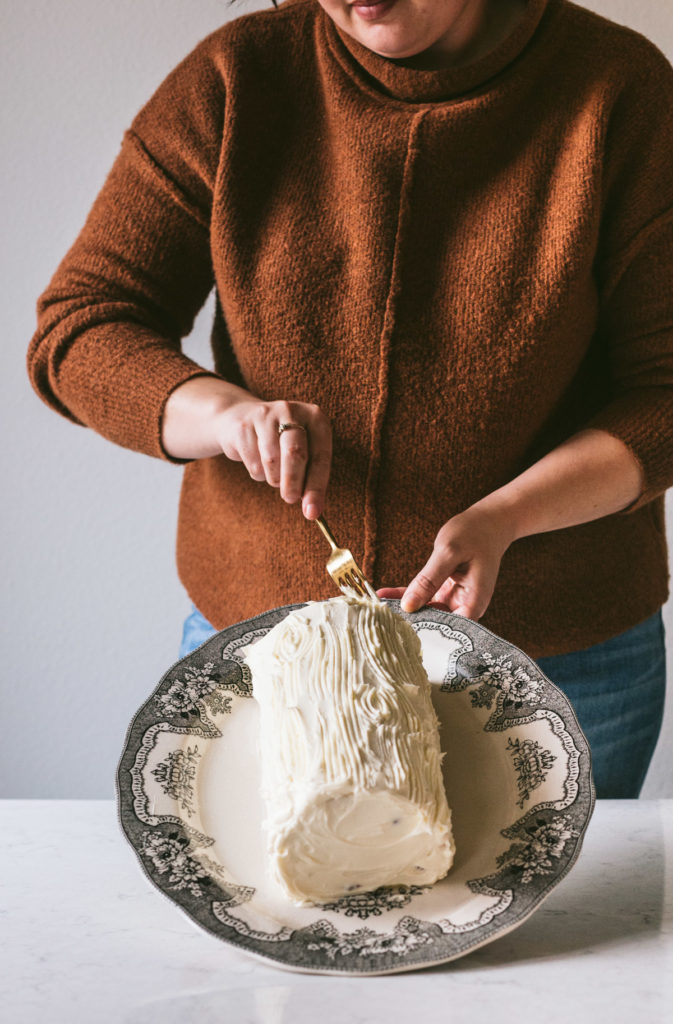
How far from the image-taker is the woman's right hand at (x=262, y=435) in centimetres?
87

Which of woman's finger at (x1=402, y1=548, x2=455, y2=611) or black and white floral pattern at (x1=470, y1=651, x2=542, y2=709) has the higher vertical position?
woman's finger at (x1=402, y1=548, x2=455, y2=611)

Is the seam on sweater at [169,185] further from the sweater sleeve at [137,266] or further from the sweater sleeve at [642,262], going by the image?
the sweater sleeve at [642,262]

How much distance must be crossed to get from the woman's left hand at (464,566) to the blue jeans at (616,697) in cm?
21

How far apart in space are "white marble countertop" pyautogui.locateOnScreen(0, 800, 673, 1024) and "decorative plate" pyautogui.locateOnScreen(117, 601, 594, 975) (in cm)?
3

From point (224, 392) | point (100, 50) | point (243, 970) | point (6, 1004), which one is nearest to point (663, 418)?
point (224, 392)

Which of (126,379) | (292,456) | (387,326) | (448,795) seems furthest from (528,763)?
(126,379)

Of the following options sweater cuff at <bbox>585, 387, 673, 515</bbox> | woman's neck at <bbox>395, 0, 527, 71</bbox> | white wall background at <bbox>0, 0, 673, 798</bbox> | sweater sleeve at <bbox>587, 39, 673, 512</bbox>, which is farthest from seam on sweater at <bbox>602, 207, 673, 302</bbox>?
white wall background at <bbox>0, 0, 673, 798</bbox>

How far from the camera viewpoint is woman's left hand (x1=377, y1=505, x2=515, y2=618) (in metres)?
0.87

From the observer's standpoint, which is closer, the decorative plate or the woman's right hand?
the decorative plate

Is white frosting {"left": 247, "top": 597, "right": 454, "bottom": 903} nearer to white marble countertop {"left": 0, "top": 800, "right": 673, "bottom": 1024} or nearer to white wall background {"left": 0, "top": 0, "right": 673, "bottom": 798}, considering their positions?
white marble countertop {"left": 0, "top": 800, "right": 673, "bottom": 1024}

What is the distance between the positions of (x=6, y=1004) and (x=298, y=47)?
0.96 meters

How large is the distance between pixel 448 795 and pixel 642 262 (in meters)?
0.59

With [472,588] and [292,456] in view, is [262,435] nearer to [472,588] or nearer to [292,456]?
[292,456]

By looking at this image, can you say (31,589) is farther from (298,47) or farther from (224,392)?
(298,47)
